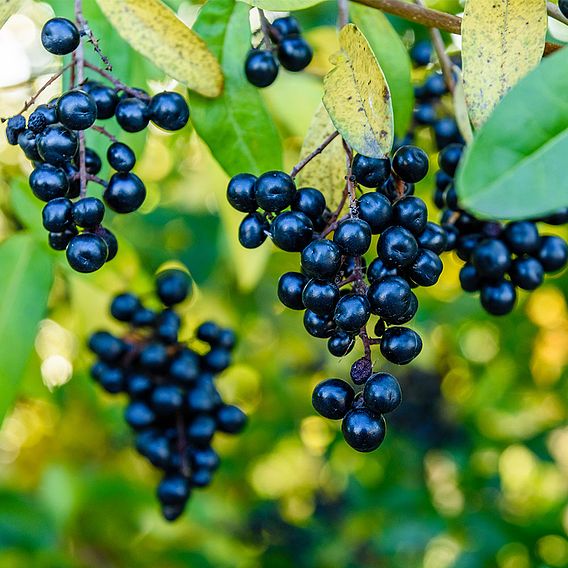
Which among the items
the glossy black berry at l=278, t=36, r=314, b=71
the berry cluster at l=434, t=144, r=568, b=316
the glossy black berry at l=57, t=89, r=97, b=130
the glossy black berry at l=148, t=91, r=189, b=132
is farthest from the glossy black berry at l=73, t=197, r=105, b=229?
the berry cluster at l=434, t=144, r=568, b=316

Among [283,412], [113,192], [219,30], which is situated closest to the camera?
[113,192]

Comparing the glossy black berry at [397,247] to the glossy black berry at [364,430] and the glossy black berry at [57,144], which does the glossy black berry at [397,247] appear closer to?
the glossy black berry at [364,430]

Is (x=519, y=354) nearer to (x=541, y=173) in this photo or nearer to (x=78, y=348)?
(x=78, y=348)

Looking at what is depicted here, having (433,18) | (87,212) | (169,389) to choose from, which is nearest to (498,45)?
(433,18)

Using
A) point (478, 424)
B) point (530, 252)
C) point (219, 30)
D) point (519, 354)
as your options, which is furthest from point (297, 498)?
point (219, 30)

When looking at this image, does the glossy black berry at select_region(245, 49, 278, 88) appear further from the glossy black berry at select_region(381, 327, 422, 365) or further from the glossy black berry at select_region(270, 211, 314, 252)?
the glossy black berry at select_region(381, 327, 422, 365)

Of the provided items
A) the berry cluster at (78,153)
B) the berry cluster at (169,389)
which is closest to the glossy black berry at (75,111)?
the berry cluster at (78,153)

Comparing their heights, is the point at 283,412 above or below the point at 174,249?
below
